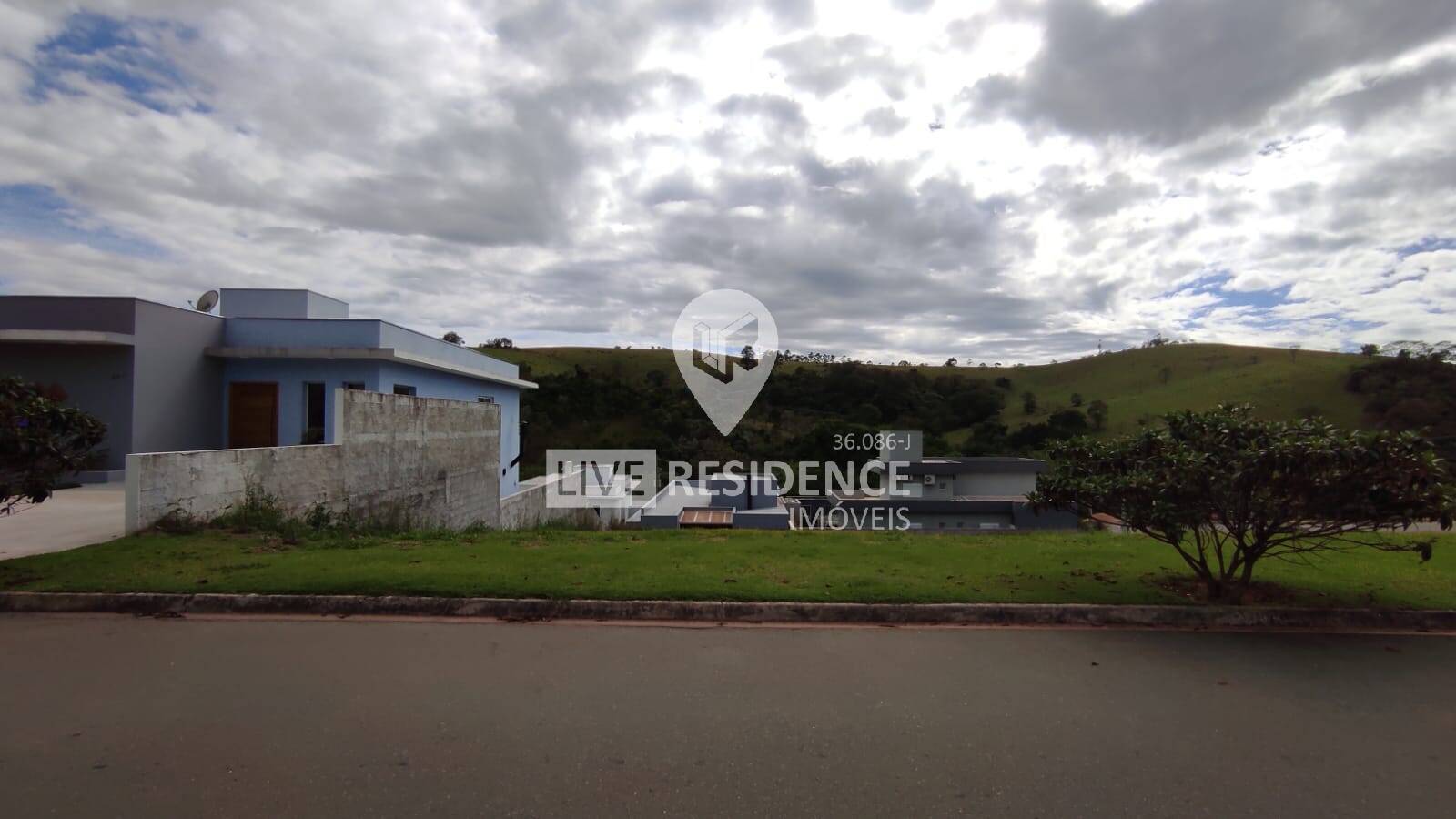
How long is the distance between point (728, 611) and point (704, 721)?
192cm

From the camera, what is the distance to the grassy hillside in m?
55.1

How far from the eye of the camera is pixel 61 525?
9188 millimetres

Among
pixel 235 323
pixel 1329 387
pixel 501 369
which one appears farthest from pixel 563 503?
pixel 1329 387

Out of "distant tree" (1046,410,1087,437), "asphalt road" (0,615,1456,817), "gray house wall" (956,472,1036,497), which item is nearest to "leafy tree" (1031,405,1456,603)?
"asphalt road" (0,615,1456,817)

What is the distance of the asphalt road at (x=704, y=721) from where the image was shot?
308cm

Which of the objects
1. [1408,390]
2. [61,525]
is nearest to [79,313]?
[61,525]

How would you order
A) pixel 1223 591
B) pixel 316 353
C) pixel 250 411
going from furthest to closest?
pixel 250 411 < pixel 316 353 < pixel 1223 591

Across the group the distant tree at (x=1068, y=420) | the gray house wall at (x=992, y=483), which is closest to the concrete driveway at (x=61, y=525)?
the gray house wall at (x=992, y=483)

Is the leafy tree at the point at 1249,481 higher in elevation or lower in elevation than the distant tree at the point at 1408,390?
lower

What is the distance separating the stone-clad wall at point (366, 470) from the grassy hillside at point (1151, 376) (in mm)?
41142

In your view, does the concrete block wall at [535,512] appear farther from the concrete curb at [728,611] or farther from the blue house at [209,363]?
the concrete curb at [728,611]

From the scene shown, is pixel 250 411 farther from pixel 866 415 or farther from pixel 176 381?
pixel 866 415

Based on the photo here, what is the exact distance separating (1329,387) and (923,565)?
6453 cm

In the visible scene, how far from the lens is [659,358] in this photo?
72.2m
